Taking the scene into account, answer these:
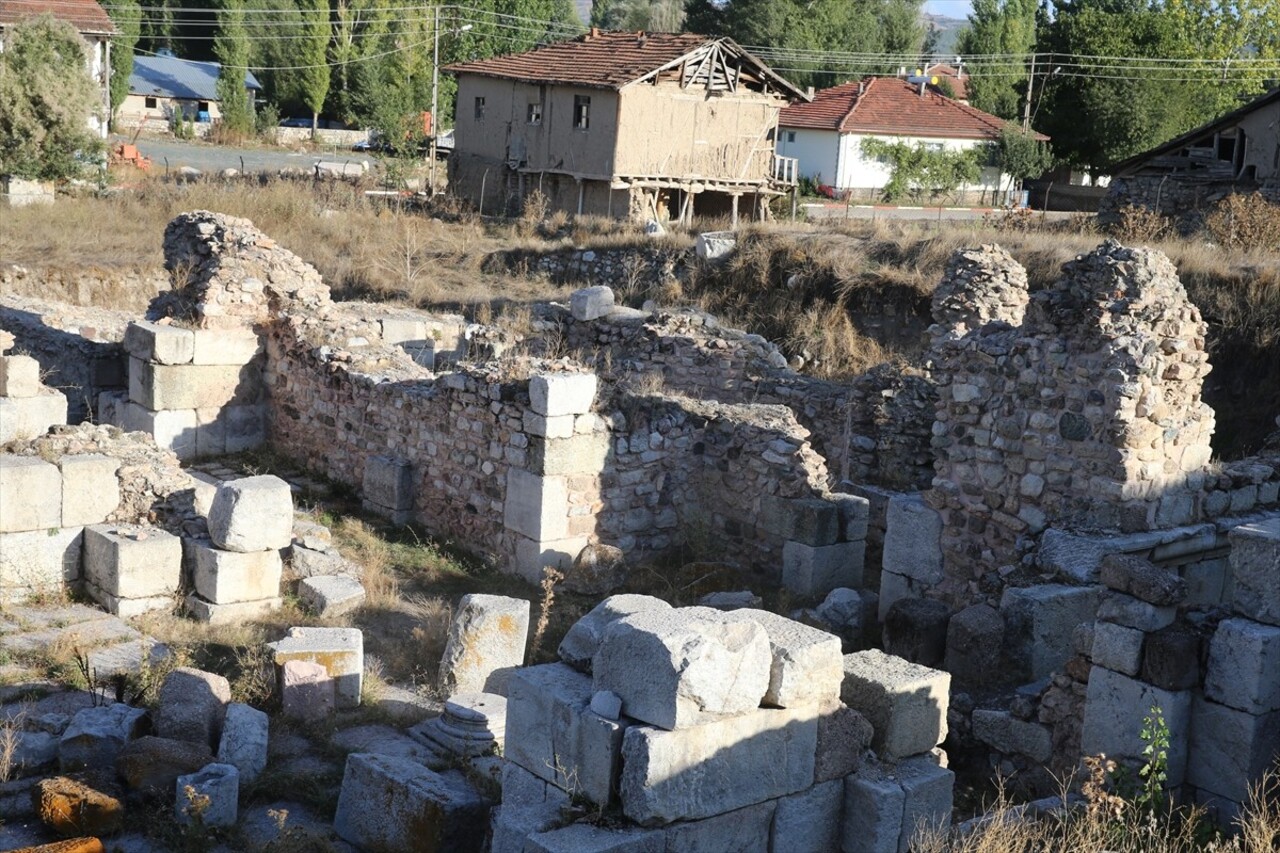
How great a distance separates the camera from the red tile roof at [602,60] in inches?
1216

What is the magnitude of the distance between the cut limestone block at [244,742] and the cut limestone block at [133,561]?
8.16 feet

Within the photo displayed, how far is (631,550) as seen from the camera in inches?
431

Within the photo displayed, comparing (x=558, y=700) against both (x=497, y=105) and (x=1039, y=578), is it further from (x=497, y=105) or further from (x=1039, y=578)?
(x=497, y=105)

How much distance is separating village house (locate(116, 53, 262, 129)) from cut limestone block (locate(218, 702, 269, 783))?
49.4m

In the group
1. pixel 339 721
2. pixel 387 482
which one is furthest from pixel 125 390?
pixel 339 721

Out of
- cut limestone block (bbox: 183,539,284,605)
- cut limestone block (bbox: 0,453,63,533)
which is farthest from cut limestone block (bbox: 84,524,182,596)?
cut limestone block (bbox: 0,453,63,533)

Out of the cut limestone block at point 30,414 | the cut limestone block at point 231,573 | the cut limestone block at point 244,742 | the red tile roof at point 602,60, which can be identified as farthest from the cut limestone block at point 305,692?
the red tile roof at point 602,60

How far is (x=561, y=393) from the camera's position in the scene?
33.3 feet

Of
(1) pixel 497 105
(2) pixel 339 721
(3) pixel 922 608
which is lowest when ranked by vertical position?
(2) pixel 339 721

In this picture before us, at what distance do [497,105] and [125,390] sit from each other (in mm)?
21289

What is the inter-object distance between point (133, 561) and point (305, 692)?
88.8 inches

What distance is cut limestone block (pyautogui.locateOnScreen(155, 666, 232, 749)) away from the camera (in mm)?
6906

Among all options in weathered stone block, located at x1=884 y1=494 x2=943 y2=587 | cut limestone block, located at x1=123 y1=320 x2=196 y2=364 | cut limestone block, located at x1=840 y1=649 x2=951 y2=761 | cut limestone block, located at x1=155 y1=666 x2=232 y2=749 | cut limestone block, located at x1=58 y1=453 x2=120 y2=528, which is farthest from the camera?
cut limestone block, located at x1=123 y1=320 x2=196 y2=364

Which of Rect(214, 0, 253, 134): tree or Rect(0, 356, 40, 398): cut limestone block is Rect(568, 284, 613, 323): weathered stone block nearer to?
Rect(0, 356, 40, 398): cut limestone block
